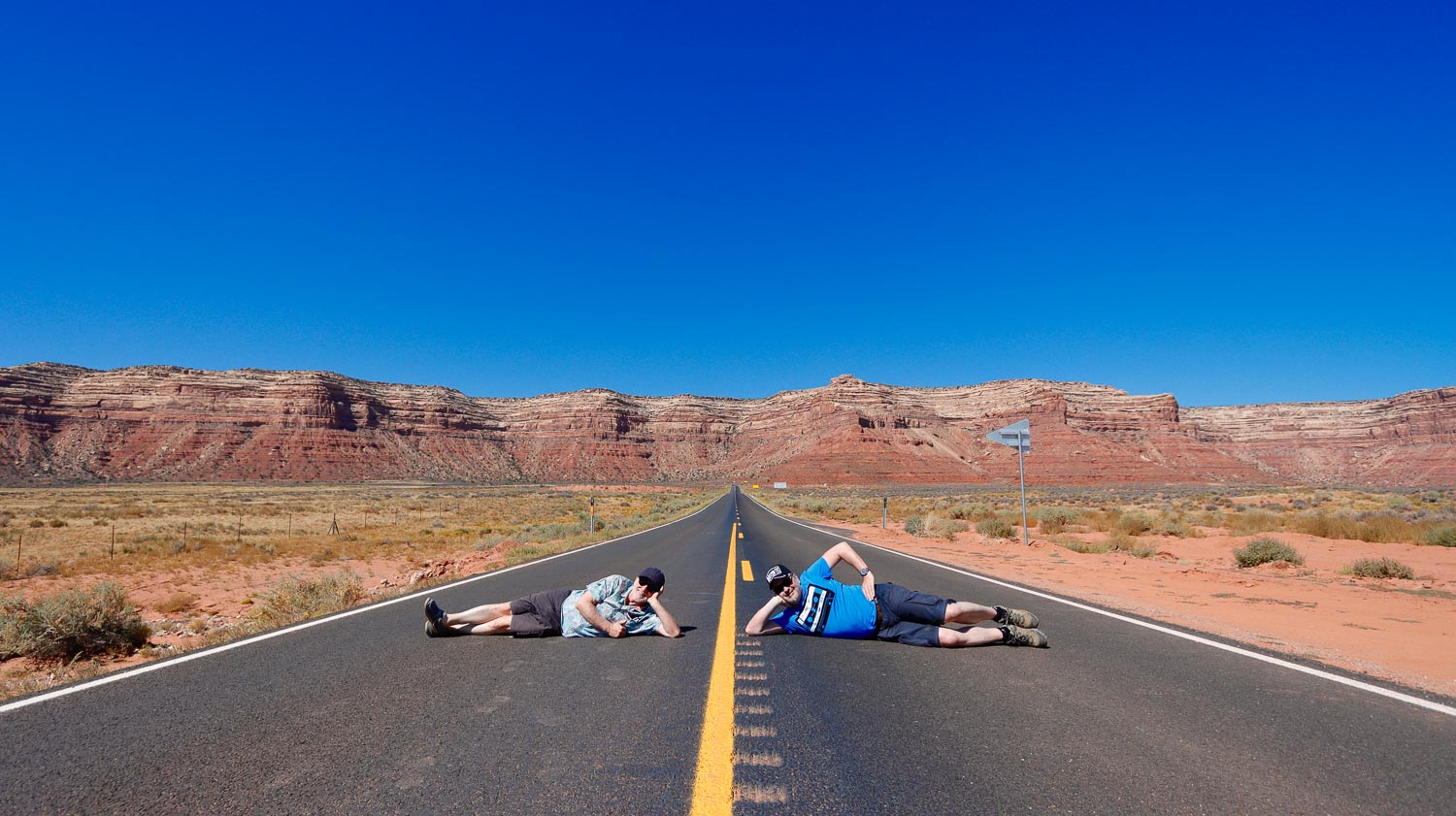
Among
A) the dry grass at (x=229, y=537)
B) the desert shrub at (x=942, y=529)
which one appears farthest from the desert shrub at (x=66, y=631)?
the desert shrub at (x=942, y=529)

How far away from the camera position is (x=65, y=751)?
3.44 metres

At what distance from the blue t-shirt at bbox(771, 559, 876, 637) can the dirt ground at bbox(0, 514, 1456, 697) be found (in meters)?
2.12

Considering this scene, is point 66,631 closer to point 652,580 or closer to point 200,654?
point 200,654

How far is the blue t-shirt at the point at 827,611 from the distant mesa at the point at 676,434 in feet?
325

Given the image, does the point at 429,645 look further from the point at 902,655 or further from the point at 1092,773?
the point at 1092,773

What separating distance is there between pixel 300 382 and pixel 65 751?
138668mm

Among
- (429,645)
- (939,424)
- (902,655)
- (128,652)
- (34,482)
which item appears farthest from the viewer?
(939,424)

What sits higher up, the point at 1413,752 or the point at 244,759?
the point at 1413,752

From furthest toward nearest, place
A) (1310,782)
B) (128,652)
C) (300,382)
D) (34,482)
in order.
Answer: (300,382)
(34,482)
(128,652)
(1310,782)

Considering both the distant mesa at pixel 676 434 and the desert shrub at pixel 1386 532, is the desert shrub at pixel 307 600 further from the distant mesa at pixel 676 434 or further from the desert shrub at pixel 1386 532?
the distant mesa at pixel 676 434

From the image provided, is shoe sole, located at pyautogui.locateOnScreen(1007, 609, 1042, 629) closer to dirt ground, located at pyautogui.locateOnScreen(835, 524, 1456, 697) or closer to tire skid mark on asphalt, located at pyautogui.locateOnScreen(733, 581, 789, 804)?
dirt ground, located at pyautogui.locateOnScreen(835, 524, 1456, 697)

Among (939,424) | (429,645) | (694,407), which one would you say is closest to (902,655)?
(429,645)

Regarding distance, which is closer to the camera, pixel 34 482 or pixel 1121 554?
pixel 1121 554

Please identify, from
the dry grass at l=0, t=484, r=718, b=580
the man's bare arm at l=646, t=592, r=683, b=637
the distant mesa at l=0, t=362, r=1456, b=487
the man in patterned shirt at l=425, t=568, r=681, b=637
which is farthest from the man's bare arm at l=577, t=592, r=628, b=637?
the distant mesa at l=0, t=362, r=1456, b=487
